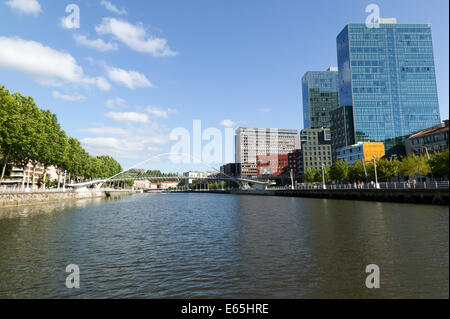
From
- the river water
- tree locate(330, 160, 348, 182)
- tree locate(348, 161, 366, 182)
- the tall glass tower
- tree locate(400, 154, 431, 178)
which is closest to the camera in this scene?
the river water

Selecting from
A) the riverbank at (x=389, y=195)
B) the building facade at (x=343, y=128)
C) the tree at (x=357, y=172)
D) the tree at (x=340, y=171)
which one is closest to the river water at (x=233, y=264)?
the riverbank at (x=389, y=195)

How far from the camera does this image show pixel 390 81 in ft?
539

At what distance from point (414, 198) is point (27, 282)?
5708cm

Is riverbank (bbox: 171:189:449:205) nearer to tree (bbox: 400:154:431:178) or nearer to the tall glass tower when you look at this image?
tree (bbox: 400:154:431:178)

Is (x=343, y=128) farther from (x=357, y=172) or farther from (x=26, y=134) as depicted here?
(x=26, y=134)

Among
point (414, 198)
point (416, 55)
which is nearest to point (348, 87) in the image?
point (416, 55)

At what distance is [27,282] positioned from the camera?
1303 cm

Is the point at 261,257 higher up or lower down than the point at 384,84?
lower down

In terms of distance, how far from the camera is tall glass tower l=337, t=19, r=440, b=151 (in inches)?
6220

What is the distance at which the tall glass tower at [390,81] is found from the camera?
158 metres

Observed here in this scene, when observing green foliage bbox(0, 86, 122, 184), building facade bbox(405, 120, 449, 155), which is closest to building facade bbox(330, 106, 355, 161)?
building facade bbox(405, 120, 449, 155)

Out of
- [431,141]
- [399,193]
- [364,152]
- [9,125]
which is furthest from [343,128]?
[9,125]
